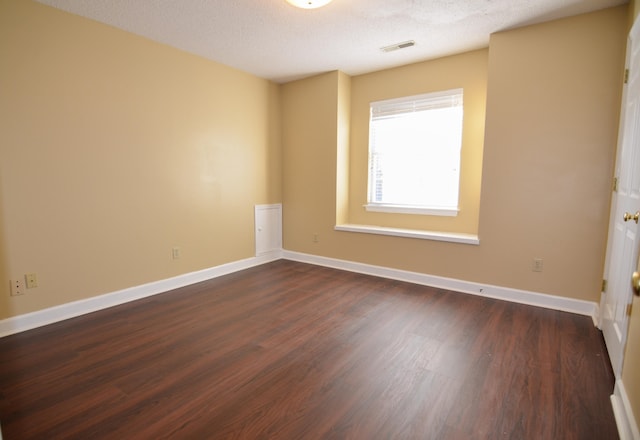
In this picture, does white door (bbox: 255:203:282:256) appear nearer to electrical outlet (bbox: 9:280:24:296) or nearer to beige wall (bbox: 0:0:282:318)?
beige wall (bbox: 0:0:282:318)

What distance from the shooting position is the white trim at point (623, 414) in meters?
1.35

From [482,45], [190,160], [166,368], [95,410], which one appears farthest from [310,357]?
[482,45]

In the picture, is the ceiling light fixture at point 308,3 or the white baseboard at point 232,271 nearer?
the ceiling light fixture at point 308,3

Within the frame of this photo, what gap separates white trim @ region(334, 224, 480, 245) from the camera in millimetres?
3391

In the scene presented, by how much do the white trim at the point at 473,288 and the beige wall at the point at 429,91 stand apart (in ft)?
2.08

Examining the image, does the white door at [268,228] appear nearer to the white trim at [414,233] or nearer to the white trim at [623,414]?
the white trim at [414,233]

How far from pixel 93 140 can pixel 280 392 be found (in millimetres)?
2664

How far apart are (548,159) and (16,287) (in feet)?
15.0

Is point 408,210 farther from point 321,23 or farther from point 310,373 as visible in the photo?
point 310,373

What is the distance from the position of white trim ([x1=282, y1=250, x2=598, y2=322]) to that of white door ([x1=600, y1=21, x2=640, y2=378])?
0.30 m

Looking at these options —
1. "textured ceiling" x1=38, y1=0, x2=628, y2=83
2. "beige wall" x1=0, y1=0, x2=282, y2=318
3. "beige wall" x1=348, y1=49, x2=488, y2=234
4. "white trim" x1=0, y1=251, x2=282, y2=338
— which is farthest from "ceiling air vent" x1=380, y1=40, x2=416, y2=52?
"white trim" x1=0, y1=251, x2=282, y2=338

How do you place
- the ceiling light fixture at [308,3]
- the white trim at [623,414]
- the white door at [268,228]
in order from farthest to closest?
the white door at [268,228], the ceiling light fixture at [308,3], the white trim at [623,414]

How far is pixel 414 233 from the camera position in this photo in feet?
12.2

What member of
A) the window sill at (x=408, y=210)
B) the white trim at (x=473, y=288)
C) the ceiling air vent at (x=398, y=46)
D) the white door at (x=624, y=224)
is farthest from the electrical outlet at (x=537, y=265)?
the ceiling air vent at (x=398, y=46)
